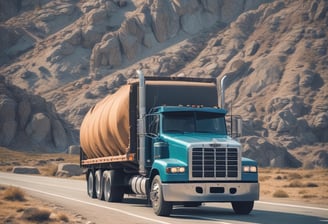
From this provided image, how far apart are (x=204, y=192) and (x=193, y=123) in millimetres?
2905

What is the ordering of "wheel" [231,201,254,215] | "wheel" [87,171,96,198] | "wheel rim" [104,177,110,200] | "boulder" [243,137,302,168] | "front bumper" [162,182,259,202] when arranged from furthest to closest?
"boulder" [243,137,302,168] → "wheel" [87,171,96,198] → "wheel rim" [104,177,110,200] → "wheel" [231,201,254,215] → "front bumper" [162,182,259,202]

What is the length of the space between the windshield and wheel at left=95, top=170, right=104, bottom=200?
724 cm

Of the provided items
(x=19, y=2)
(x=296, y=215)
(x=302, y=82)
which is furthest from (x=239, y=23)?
(x=296, y=215)

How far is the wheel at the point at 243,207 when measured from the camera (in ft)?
66.6

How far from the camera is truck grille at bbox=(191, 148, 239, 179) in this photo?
62.6 feet

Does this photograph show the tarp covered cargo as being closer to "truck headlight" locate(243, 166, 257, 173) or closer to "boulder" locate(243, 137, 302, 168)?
"truck headlight" locate(243, 166, 257, 173)

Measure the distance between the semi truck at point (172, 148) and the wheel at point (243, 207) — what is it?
30 millimetres

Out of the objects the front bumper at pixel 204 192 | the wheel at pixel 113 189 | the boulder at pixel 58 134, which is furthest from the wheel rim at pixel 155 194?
the boulder at pixel 58 134

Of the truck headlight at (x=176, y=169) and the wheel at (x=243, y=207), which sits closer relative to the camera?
the truck headlight at (x=176, y=169)

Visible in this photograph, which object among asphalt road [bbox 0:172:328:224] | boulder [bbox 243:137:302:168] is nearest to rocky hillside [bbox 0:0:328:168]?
boulder [bbox 243:137:302:168]

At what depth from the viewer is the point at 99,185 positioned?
1093 inches

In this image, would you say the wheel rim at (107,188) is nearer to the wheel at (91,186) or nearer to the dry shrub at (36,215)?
the wheel at (91,186)

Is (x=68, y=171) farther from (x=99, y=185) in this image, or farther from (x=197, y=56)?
(x=197, y=56)

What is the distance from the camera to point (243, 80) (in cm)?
11688
